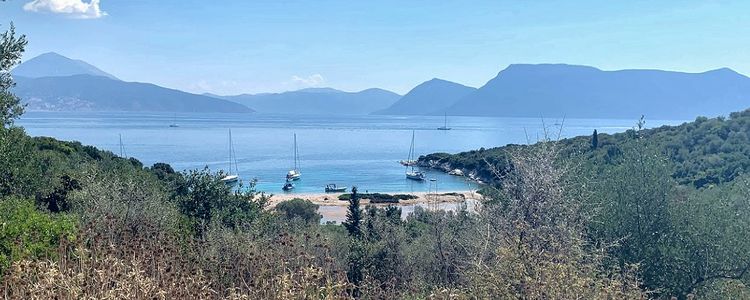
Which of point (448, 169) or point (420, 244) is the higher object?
point (420, 244)

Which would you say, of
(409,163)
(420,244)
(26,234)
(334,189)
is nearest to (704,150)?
(420,244)

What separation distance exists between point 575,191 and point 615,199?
1.09 m

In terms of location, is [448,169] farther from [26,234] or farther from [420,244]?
[26,234]

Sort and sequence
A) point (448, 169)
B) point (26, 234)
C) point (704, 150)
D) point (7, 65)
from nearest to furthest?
point (26, 234) → point (7, 65) → point (704, 150) → point (448, 169)

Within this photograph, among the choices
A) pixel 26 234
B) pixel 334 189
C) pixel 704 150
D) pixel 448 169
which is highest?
pixel 26 234

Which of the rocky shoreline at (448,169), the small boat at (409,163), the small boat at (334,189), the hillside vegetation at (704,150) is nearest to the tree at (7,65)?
the hillside vegetation at (704,150)

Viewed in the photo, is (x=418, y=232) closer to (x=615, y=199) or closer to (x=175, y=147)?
(x=615, y=199)

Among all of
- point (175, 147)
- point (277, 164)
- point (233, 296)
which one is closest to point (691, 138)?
point (233, 296)

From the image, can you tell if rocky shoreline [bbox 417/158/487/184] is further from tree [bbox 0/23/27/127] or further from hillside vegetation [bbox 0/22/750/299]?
tree [bbox 0/23/27/127]

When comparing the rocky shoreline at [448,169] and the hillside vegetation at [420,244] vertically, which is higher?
the hillside vegetation at [420,244]

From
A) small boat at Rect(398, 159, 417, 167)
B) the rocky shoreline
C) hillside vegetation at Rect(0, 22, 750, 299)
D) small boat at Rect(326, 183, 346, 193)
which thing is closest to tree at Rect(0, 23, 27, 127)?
hillside vegetation at Rect(0, 22, 750, 299)

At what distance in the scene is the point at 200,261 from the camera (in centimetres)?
796

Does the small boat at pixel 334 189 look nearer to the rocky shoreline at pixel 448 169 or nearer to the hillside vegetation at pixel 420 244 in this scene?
the rocky shoreline at pixel 448 169

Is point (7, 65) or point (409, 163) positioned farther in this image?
point (409, 163)
